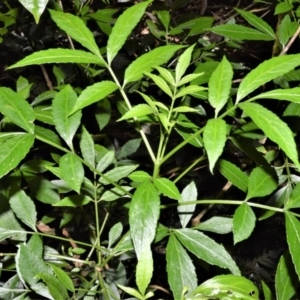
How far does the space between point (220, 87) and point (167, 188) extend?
13 cm

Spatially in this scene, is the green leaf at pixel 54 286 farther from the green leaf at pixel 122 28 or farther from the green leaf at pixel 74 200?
the green leaf at pixel 122 28

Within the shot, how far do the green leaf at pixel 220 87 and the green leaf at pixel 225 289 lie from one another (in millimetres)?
193

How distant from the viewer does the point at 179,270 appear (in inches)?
23.1

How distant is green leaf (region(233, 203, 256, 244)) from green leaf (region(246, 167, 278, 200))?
21mm

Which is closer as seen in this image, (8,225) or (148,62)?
(148,62)

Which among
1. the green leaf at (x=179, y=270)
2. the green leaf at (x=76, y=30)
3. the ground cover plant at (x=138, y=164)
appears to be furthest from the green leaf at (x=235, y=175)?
the green leaf at (x=76, y=30)

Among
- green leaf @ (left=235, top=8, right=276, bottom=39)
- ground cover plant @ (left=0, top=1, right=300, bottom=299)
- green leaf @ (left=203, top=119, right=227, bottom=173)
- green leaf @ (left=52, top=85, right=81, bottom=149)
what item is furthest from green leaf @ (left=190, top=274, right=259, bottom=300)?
green leaf @ (left=235, top=8, right=276, bottom=39)

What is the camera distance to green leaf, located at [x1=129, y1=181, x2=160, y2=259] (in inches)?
19.0

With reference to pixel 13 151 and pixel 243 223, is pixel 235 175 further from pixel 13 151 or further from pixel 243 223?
pixel 13 151

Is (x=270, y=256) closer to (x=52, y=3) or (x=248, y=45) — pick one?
(x=248, y=45)

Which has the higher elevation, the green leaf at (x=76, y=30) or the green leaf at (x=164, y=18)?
the green leaf at (x=76, y=30)

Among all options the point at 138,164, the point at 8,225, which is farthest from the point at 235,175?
the point at 8,225

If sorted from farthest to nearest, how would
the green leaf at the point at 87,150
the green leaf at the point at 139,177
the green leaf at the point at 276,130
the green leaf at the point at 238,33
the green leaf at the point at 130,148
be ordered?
the green leaf at the point at 130,148 < the green leaf at the point at 238,33 < the green leaf at the point at 87,150 < the green leaf at the point at 139,177 < the green leaf at the point at 276,130

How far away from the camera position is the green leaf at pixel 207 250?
588 millimetres
